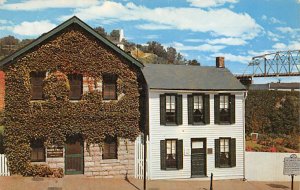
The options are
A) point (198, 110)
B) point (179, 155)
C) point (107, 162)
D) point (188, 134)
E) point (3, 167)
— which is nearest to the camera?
point (3, 167)

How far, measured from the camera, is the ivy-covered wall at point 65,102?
20297 mm

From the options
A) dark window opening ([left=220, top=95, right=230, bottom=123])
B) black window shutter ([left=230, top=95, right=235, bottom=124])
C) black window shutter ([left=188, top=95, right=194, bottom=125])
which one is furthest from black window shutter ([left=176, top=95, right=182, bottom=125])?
black window shutter ([left=230, top=95, right=235, bottom=124])

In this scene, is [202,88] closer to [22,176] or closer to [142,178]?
[142,178]

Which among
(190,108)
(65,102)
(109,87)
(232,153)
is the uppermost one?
(109,87)

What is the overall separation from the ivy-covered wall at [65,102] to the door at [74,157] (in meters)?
0.50

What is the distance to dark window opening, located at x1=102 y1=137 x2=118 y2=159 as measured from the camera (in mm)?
21688

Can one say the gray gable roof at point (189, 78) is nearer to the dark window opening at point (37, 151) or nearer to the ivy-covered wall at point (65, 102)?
the ivy-covered wall at point (65, 102)

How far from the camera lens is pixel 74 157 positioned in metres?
21.1

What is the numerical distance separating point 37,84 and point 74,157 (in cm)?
453

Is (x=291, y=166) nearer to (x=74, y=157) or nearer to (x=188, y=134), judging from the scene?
(x=188, y=134)

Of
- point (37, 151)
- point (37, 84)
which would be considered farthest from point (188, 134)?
Result: point (37, 84)

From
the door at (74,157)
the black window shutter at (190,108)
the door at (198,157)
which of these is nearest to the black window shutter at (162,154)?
the door at (198,157)

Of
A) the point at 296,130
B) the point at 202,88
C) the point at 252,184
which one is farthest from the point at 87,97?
the point at 296,130

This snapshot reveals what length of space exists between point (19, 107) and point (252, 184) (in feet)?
46.4
